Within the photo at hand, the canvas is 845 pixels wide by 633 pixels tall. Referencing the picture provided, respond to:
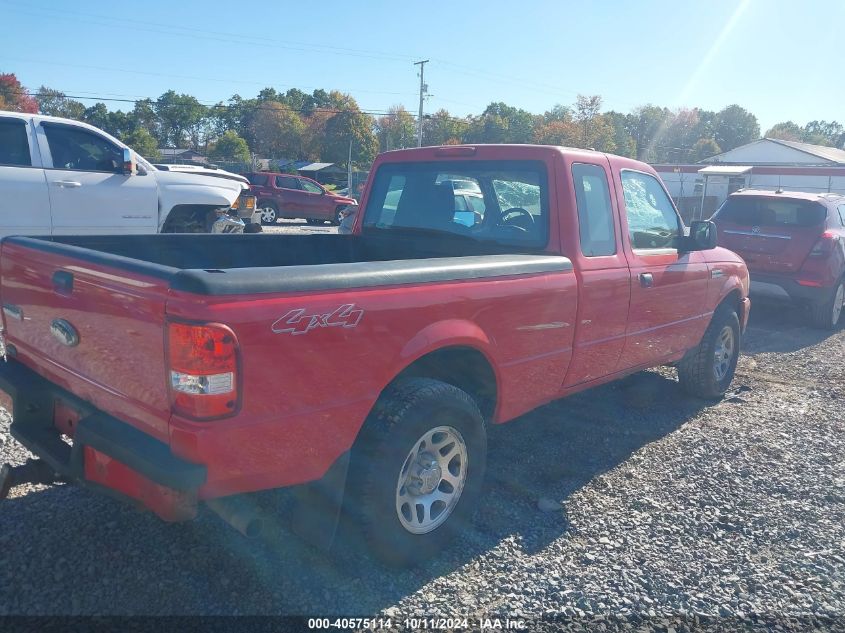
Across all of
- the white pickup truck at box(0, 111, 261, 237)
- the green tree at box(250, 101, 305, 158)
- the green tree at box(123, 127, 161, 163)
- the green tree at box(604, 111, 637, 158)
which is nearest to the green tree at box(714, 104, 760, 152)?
the green tree at box(604, 111, 637, 158)

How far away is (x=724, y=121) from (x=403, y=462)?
387 ft

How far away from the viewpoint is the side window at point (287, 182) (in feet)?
74.6

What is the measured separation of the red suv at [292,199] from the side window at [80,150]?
43.3 ft

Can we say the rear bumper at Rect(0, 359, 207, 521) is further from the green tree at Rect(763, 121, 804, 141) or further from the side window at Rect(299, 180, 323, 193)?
the green tree at Rect(763, 121, 804, 141)

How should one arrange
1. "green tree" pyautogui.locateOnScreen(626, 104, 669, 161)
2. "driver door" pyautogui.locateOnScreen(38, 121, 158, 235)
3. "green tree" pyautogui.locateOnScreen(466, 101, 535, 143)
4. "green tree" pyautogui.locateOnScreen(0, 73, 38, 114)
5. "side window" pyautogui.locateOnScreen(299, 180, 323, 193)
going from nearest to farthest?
"driver door" pyautogui.locateOnScreen(38, 121, 158, 235) < "side window" pyautogui.locateOnScreen(299, 180, 323, 193) < "green tree" pyautogui.locateOnScreen(0, 73, 38, 114) < "green tree" pyautogui.locateOnScreen(466, 101, 535, 143) < "green tree" pyautogui.locateOnScreen(626, 104, 669, 161)

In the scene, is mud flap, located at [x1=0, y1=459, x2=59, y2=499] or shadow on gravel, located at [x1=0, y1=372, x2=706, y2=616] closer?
shadow on gravel, located at [x1=0, y1=372, x2=706, y2=616]

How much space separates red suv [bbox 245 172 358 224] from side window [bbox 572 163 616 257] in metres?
18.3

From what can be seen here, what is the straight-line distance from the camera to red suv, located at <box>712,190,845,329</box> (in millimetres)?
8742

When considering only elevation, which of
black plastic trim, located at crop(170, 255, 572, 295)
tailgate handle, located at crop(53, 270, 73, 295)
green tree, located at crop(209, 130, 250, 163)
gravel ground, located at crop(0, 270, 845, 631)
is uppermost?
green tree, located at crop(209, 130, 250, 163)

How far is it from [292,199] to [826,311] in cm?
1725

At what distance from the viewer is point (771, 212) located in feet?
30.3

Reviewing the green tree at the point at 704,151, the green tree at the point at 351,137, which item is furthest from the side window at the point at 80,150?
the green tree at the point at 704,151

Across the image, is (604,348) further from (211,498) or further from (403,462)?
(211,498)

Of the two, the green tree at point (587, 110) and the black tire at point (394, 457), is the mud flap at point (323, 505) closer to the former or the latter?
the black tire at point (394, 457)
